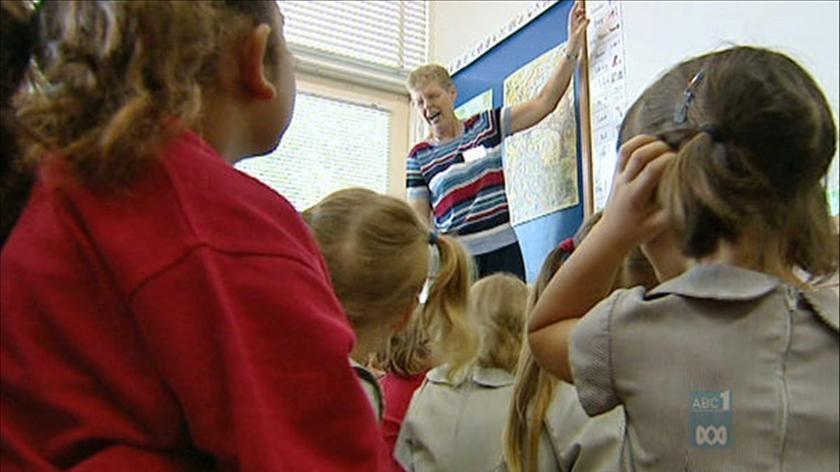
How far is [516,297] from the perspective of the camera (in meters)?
1.62

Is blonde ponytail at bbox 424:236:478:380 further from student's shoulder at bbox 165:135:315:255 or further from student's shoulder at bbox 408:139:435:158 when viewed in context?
student's shoulder at bbox 408:139:435:158

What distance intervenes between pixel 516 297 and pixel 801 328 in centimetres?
89

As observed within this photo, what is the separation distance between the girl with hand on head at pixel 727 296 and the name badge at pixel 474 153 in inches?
76.7

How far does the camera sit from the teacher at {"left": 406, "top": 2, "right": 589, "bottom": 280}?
105 inches

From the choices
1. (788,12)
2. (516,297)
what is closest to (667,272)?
(516,297)

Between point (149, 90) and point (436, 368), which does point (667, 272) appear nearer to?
point (149, 90)

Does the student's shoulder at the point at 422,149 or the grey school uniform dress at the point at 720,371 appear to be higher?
the student's shoulder at the point at 422,149

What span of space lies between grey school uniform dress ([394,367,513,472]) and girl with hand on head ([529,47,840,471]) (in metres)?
0.65

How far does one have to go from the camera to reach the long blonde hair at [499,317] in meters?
1.53

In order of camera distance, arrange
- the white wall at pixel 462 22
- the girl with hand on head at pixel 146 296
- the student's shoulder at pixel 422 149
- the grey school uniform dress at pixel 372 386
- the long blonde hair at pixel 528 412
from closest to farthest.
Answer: the girl with hand on head at pixel 146 296
the grey school uniform dress at pixel 372 386
the long blonde hair at pixel 528 412
the student's shoulder at pixel 422 149
the white wall at pixel 462 22

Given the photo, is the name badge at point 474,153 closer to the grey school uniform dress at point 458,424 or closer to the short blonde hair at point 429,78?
the short blonde hair at point 429,78

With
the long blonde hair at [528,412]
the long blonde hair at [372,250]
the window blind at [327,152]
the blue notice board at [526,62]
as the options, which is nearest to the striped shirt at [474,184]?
the blue notice board at [526,62]

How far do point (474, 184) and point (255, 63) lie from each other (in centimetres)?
206

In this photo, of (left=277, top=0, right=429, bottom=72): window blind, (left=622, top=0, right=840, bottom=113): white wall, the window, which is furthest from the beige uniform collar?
(left=277, top=0, right=429, bottom=72): window blind
